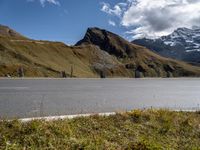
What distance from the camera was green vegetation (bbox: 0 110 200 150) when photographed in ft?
45.2

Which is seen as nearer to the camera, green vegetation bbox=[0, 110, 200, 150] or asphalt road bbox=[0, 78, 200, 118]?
green vegetation bbox=[0, 110, 200, 150]

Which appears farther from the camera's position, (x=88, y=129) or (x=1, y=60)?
(x=1, y=60)

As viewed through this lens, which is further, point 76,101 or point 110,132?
point 76,101

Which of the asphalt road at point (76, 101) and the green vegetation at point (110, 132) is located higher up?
the green vegetation at point (110, 132)

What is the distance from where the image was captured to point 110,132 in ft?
54.6

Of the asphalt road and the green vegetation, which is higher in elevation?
the green vegetation

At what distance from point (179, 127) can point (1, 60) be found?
179617 millimetres

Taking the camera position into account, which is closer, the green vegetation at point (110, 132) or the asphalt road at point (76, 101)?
the green vegetation at point (110, 132)

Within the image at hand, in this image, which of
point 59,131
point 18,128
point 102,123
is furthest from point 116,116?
point 18,128

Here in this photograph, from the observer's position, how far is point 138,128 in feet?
59.1

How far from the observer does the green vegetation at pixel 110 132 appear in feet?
45.2

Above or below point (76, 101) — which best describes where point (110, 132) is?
above

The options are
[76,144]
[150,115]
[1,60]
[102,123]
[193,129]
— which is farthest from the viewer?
[1,60]

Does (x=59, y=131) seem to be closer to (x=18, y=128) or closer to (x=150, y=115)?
(x=18, y=128)
